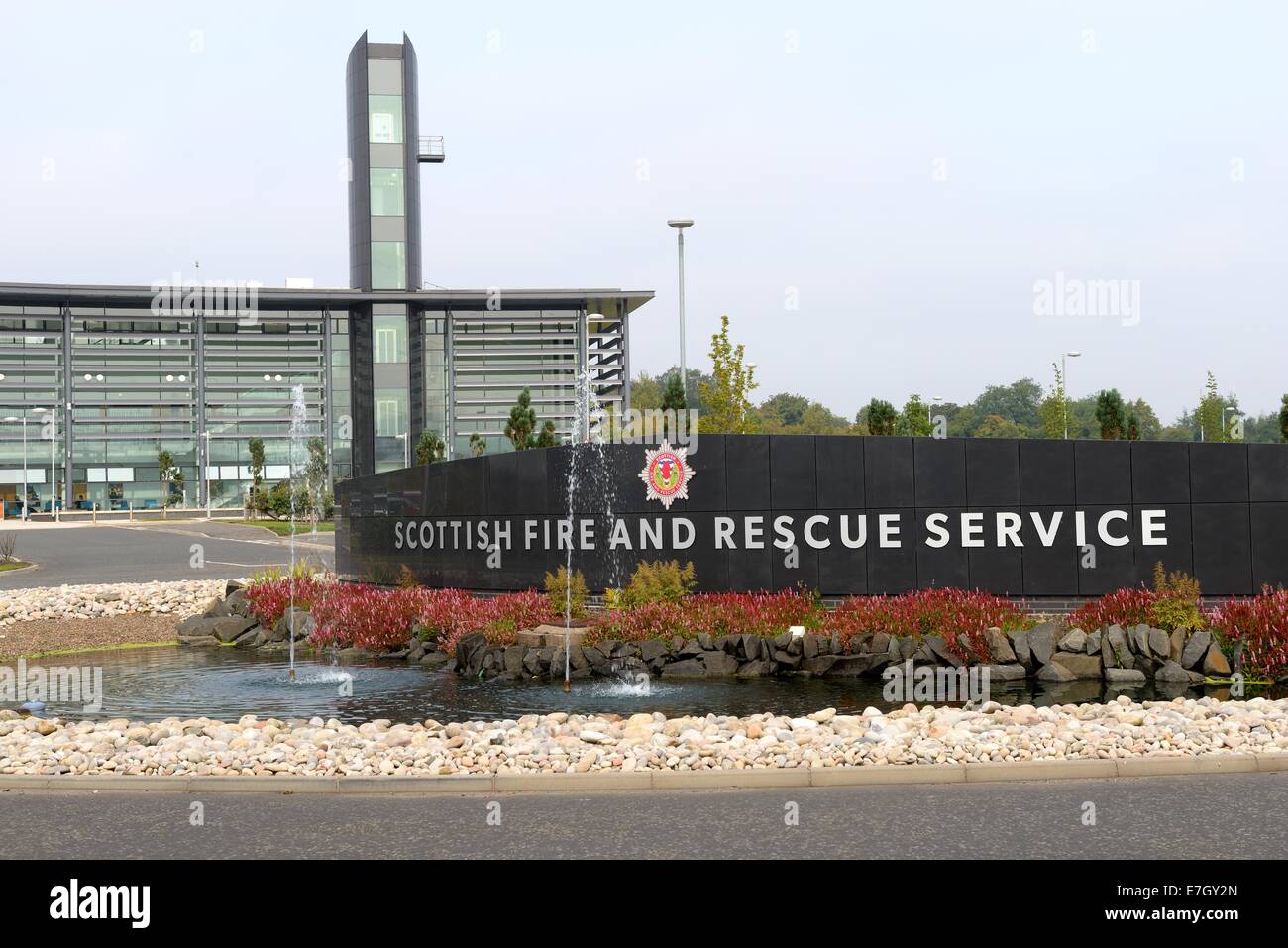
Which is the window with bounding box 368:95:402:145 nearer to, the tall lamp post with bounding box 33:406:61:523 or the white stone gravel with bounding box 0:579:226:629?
the tall lamp post with bounding box 33:406:61:523

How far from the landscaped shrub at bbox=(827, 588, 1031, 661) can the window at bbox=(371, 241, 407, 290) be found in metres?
85.8

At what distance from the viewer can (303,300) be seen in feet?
370

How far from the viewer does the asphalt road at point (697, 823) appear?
8117 mm

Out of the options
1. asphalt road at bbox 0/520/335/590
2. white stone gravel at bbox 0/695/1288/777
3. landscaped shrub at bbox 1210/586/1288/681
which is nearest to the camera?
white stone gravel at bbox 0/695/1288/777

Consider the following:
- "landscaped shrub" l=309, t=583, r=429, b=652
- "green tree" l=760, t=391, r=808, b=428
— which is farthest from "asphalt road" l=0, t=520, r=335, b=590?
"green tree" l=760, t=391, r=808, b=428

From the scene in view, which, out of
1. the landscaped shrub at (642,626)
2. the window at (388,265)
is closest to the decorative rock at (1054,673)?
the landscaped shrub at (642,626)

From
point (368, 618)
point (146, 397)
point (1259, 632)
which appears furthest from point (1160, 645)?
point (146, 397)

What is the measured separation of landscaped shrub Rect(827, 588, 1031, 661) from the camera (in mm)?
18172

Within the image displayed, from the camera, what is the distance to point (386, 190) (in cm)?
9512

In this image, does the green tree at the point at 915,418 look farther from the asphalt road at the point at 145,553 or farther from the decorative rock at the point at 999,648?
the decorative rock at the point at 999,648

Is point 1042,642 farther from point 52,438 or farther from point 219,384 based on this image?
point 219,384

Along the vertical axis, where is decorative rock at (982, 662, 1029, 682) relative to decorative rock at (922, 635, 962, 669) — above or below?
below
